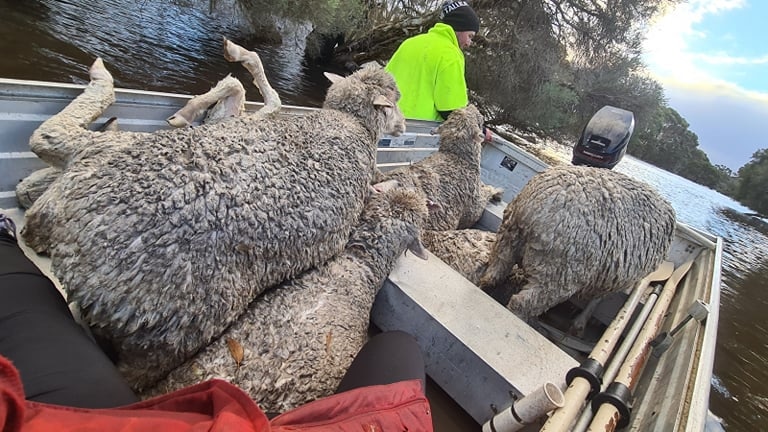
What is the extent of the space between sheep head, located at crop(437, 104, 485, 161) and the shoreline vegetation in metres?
9.39

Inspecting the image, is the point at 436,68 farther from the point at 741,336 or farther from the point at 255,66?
the point at 741,336

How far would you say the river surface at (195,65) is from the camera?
5551 millimetres

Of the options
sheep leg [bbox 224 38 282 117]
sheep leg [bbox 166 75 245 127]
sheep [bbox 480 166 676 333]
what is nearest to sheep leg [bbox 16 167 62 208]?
sheep leg [bbox 166 75 245 127]

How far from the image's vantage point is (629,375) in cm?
208

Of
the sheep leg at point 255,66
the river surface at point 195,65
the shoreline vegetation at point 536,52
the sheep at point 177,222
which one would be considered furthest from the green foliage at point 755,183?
the sheep at point 177,222

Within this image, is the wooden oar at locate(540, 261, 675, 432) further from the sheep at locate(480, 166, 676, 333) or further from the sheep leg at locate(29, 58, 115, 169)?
the sheep leg at locate(29, 58, 115, 169)

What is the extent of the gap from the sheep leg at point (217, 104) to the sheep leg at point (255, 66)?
18 cm

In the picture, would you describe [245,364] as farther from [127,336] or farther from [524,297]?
[524,297]

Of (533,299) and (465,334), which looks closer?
(465,334)

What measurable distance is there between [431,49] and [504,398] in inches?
150

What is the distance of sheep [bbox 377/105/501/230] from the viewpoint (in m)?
3.85

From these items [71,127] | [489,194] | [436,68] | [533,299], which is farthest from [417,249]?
[436,68]

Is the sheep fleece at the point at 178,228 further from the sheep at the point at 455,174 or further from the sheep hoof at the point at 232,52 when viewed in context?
the sheep at the point at 455,174

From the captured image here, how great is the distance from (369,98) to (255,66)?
92 cm
